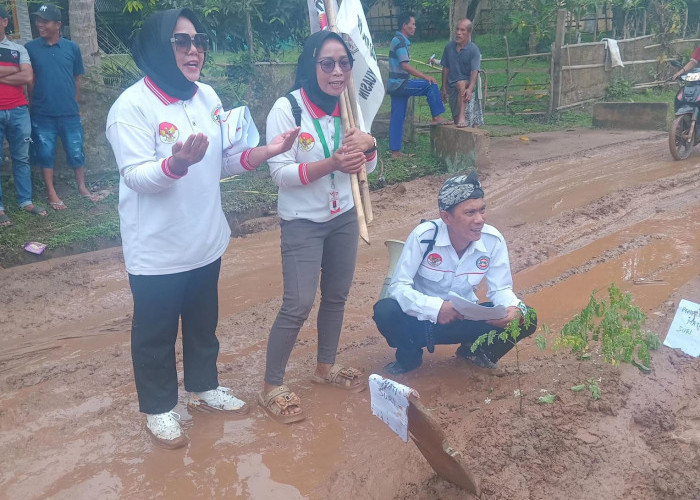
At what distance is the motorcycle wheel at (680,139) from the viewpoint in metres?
8.58

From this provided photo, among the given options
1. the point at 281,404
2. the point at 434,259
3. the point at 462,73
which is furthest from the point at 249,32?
the point at 281,404

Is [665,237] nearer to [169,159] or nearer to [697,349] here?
[697,349]

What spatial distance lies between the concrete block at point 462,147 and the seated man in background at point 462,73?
1.45ft

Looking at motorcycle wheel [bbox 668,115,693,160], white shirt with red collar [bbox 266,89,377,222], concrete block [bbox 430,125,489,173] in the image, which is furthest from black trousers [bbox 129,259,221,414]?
motorcycle wheel [bbox 668,115,693,160]

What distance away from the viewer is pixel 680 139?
28.7 feet

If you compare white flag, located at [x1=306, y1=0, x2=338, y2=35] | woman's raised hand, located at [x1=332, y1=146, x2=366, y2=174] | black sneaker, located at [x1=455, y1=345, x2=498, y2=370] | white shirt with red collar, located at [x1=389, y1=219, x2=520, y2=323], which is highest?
white flag, located at [x1=306, y1=0, x2=338, y2=35]

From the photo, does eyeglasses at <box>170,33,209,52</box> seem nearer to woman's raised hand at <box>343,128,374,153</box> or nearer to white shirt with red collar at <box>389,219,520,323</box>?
woman's raised hand at <box>343,128,374,153</box>

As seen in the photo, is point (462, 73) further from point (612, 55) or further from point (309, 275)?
point (309, 275)

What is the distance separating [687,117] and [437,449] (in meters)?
7.92

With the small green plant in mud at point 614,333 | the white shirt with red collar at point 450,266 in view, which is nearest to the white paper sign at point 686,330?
the small green plant in mud at point 614,333

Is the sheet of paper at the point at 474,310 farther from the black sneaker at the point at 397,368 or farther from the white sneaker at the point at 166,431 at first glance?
the white sneaker at the point at 166,431

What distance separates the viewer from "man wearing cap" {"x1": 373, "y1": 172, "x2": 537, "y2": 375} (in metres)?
3.51

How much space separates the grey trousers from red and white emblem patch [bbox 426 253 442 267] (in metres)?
0.42

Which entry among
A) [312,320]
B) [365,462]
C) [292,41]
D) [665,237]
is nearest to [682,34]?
[292,41]
